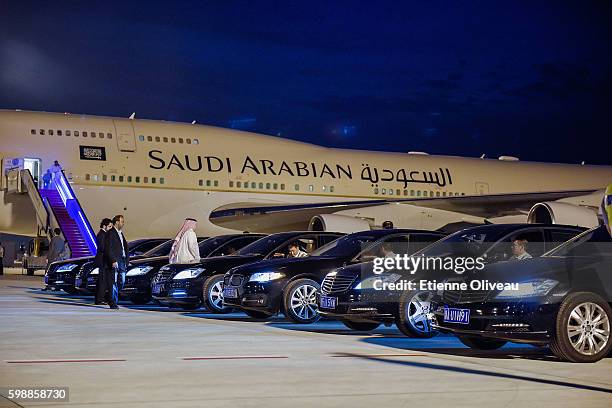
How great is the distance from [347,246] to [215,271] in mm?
2793

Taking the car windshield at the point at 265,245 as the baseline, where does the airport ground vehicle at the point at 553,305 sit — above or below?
below

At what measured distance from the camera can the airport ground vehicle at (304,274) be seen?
1432cm

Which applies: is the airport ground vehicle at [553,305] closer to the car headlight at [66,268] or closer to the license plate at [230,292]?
the license plate at [230,292]

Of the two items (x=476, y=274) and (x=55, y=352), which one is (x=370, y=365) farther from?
(x=55, y=352)

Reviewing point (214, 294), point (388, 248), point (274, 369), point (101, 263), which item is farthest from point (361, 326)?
point (101, 263)

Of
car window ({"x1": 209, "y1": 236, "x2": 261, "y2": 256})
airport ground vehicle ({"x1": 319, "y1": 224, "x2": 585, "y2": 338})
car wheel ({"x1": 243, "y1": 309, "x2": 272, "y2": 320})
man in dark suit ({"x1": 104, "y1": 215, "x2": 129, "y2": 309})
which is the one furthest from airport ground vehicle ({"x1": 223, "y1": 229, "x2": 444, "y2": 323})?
car window ({"x1": 209, "y1": 236, "x2": 261, "y2": 256})

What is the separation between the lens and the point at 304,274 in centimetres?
1446

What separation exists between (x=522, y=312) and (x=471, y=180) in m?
26.0

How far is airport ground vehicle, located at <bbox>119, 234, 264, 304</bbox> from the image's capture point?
18766mm

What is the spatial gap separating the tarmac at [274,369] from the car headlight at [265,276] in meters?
0.79

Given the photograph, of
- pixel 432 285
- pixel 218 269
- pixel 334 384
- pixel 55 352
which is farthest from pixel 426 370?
pixel 218 269

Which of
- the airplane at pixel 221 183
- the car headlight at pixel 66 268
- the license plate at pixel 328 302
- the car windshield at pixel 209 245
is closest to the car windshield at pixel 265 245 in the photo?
the car windshield at pixel 209 245

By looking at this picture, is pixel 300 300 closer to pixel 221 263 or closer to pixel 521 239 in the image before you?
pixel 221 263

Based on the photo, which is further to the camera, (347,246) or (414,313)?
(347,246)
